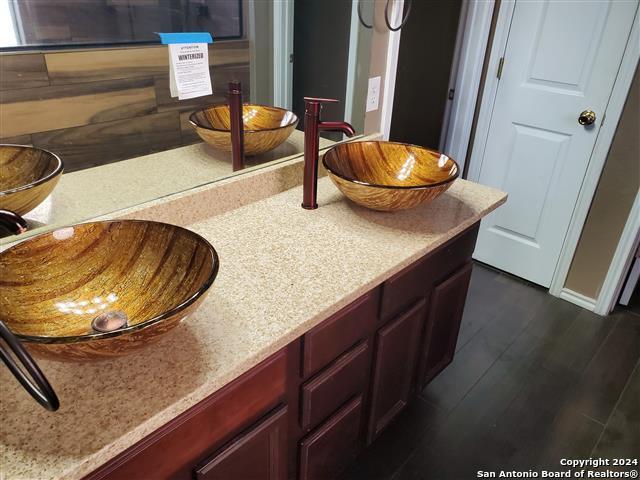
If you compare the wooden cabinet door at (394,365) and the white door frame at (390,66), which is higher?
the white door frame at (390,66)

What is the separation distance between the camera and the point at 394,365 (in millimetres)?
1503

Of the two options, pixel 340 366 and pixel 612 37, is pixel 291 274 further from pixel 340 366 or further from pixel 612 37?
pixel 612 37

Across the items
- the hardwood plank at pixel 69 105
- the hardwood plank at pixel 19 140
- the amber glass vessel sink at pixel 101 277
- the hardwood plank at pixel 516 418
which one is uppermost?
the hardwood plank at pixel 69 105

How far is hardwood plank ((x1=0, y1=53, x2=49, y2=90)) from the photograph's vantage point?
98cm

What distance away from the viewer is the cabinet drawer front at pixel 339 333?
1.08 metres

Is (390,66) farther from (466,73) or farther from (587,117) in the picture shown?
(587,117)

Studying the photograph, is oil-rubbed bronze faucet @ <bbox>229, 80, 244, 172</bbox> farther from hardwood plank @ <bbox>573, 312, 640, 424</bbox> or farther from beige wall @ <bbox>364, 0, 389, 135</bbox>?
hardwood plank @ <bbox>573, 312, 640, 424</bbox>

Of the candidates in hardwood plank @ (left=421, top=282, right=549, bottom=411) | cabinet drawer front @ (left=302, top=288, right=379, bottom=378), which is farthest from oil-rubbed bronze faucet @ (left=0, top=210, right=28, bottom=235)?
hardwood plank @ (left=421, top=282, right=549, bottom=411)

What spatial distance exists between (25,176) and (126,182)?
22 centimetres

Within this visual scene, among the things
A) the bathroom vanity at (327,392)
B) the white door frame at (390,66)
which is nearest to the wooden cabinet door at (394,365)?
the bathroom vanity at (327,392)

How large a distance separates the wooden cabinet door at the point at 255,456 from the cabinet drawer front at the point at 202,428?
2 centimetres

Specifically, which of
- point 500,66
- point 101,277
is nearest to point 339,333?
point 101,277

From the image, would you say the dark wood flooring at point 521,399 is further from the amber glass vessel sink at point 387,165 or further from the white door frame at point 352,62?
the white door frame at point 352,62

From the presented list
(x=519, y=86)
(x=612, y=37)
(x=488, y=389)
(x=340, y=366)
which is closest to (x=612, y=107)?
(x=612, y=37)
